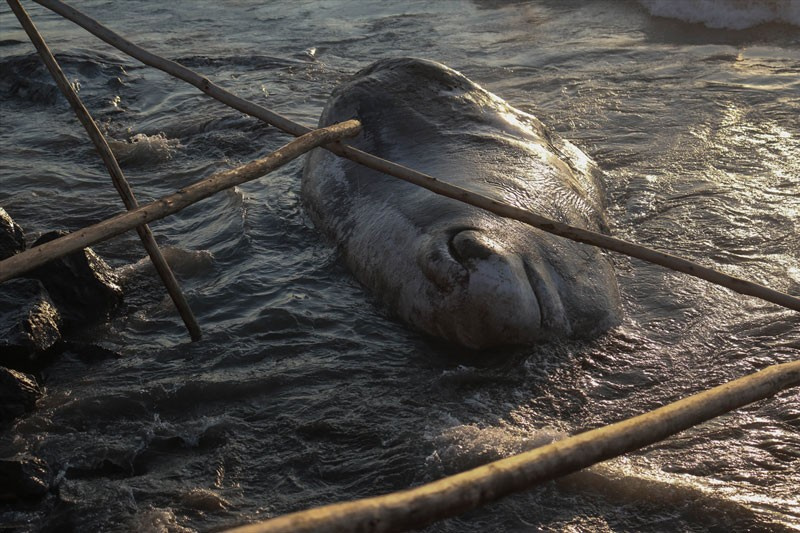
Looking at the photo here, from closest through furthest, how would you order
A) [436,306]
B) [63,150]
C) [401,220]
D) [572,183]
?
[436,306]
[401,220]
[572,183]
[63,150]

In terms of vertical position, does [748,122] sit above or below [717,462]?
above

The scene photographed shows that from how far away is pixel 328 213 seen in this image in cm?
573

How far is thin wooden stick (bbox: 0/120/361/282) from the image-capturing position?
2.92 m

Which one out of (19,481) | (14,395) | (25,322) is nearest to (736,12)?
(25,322)

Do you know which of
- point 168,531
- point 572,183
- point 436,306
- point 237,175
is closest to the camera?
point 168,531

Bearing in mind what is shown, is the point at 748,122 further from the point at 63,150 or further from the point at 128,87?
the point at 128,87

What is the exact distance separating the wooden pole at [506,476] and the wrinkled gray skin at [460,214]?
4.92 ft

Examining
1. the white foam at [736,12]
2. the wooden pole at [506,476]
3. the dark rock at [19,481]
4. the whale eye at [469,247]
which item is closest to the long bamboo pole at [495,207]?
the whale eye at [469,247]

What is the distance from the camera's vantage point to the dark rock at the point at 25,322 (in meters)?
4.31

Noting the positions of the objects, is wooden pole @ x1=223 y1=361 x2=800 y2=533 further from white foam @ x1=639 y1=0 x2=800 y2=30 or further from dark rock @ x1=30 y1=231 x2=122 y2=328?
white foam @ x1=639 y1=0 x2=800 y2=30

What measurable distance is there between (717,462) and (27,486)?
8.35ft

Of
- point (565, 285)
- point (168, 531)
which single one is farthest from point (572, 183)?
point (168, 531)

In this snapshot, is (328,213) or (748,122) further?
(748,122)

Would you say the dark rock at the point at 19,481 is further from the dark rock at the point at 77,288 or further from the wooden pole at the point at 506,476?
the wooden pole at the point at 506,476
